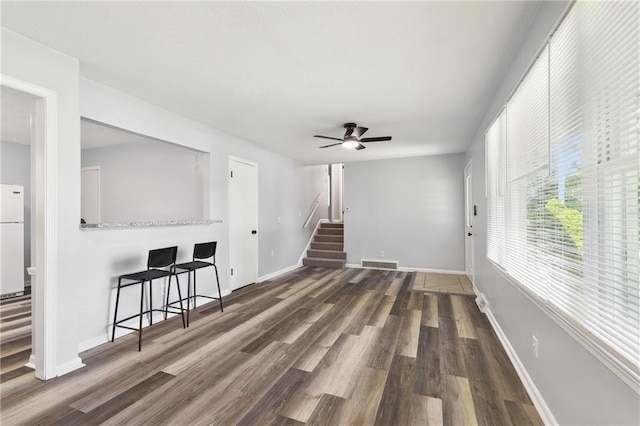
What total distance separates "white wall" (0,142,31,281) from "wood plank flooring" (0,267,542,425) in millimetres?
2106

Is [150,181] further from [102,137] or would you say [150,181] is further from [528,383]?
[528,383]

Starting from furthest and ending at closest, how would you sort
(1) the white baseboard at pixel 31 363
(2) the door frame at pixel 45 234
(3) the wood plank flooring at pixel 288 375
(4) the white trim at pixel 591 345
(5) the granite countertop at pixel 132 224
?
(5) the granite countertop at pixel 132 224 < (1) the white baseboard at pixel 31 363 < (2) the door frame at pixel 45 234 < (3) the wood plank flooring at pixel 288 375 < (4) the white trim at pixel 591 345

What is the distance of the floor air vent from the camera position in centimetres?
636

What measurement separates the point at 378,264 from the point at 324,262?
49.8 inches

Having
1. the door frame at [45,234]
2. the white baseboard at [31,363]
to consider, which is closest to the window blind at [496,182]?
the door frame at [45,234]

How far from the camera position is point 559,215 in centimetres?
154

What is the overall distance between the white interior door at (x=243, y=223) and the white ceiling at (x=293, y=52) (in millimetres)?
1248

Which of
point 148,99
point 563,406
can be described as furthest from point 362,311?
point 148,99

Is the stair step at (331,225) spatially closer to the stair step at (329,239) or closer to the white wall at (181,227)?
the stair step at (329,239)

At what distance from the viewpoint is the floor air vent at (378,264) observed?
636 centimetres

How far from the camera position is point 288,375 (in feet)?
7.12

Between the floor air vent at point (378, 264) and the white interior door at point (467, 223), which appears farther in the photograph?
the floor air vent at point (378, 264)

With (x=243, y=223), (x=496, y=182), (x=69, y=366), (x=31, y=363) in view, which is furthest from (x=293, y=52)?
(x=31, y=363)

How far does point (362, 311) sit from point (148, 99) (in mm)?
3562
